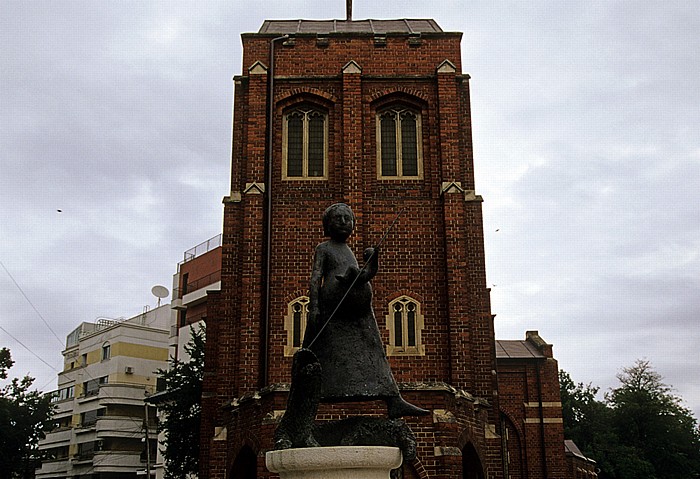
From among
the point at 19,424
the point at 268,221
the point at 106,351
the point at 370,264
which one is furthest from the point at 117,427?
the point at 370,264

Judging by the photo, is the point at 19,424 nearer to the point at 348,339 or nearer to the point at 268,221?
the point at 268,221

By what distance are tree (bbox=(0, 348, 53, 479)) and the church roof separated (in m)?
20.0

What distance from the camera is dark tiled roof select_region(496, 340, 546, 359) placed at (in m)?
A: 33.5

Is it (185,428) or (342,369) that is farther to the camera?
(185,428)

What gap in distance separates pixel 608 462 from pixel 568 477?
1667 centimetres

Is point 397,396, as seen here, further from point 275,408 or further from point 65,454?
point 65,454

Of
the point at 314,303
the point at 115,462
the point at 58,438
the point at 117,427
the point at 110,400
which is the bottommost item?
the point at 115,462

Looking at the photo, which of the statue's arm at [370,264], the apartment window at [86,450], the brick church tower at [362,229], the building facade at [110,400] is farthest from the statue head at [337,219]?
the apartment window at [86,450]

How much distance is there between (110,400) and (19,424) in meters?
24.8

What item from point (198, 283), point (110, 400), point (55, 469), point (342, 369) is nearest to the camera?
point (342, 369)

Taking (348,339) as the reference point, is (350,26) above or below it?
above

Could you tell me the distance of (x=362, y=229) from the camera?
71.2 feet

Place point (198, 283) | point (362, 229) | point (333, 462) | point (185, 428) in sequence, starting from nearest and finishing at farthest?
point (333, 462), point (362, 229), point (185, 428), point (198, 283)

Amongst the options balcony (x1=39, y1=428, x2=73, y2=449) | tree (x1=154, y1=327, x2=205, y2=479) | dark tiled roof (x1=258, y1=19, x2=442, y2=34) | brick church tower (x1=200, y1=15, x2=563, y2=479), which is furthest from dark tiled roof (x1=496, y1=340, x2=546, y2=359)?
balcony (x1=39, y1=428, x2=73, y2=449)
